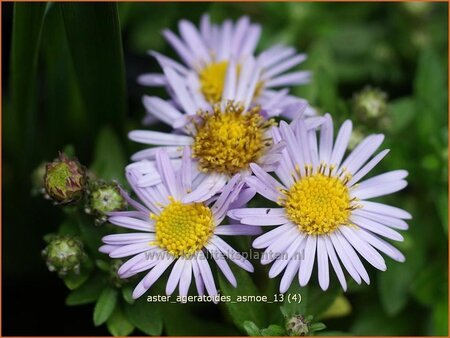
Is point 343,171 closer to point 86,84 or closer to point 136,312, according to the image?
point 136,312

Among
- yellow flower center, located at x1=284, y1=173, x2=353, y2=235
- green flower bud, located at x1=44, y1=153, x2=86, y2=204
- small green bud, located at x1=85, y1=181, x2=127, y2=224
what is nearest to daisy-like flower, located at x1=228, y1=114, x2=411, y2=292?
yellow flower center, located at x1=284, y1=173, x2=353, y2=235

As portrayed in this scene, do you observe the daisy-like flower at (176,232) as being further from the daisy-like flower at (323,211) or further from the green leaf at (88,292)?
the green leaf at (88,292)

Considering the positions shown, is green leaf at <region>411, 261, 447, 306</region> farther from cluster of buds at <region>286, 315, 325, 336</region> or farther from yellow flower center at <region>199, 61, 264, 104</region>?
yellow flower center at <region>199, 61, 264, 104</region>

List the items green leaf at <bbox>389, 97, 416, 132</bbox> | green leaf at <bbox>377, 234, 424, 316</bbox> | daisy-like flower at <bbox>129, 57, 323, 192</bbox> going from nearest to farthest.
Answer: daisy-like flower at <bbox>129, 57, 323, 192</bbox>
green leaf at <bbox>377, 234, 424, 316</bbox>
green leaf at <bbox>389, 97, 416, 132</bbox>

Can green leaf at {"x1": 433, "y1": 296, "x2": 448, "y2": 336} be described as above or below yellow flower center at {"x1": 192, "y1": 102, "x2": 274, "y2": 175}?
below

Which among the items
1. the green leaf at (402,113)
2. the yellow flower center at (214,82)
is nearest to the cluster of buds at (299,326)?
the yellow flower center at (214,82)

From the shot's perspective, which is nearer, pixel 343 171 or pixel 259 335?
pixel 259 335

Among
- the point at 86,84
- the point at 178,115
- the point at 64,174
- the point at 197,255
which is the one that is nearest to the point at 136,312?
the point at 197,255

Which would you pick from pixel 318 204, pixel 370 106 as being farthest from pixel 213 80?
pixel 318 204
